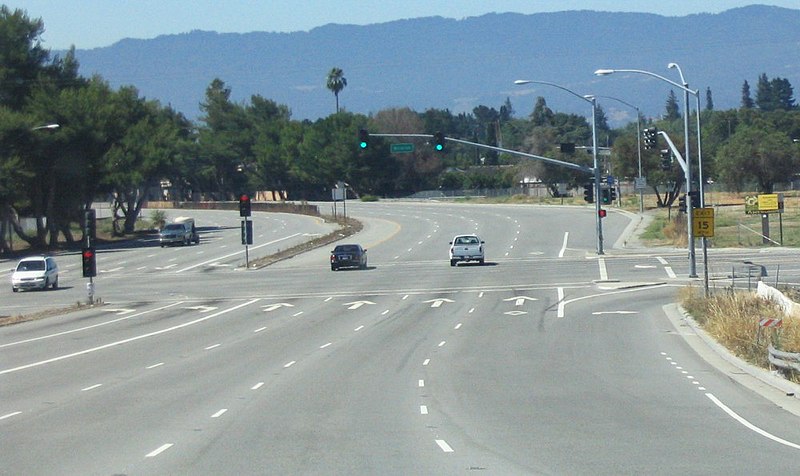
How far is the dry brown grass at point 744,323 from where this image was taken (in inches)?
841

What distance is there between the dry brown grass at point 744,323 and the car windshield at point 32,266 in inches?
1270

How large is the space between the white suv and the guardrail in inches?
1588

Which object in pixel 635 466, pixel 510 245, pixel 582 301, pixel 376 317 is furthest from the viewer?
pixel 510 245

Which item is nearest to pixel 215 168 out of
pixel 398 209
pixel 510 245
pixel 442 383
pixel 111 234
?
pixel 398 209

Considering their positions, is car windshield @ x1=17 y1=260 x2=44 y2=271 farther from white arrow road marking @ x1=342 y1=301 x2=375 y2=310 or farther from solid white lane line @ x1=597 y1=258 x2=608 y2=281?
solid white lane line @ x1=597 y1=258 x2=608 y2=281

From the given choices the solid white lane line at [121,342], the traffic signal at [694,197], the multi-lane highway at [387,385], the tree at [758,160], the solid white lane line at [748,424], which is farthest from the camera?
the tree at [758,160]

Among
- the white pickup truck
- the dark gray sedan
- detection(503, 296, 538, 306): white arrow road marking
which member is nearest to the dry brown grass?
detection(503, 296, 538, 306): white arrow road marking

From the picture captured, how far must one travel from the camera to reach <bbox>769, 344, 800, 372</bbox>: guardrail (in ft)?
59.1

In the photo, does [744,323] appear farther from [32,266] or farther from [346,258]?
[32,266]

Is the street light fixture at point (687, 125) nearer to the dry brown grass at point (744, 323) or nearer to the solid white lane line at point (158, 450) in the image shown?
the dry brown grass at point (744, 323)

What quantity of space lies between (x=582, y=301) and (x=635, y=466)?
88.4 ft

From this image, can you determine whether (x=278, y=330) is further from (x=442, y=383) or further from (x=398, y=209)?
(x=398, y=209)

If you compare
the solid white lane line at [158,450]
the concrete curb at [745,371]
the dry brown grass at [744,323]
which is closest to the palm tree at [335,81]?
the dry brown grass at [744,323]

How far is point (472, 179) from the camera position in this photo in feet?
550
